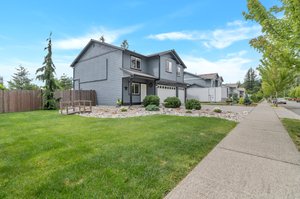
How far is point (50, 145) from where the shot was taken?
3994 millimetres

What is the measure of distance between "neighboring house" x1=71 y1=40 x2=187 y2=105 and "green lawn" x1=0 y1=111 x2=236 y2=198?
10.4 metres

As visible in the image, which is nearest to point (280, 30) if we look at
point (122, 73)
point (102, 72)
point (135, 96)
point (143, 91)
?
point (122, 73)

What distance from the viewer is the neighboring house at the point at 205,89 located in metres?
29.8

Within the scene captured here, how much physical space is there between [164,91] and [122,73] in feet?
20.7

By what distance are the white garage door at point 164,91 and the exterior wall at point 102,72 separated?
509 centimetres

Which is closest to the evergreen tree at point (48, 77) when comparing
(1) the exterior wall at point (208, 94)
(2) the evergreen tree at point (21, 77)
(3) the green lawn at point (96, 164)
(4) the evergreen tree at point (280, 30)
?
(3) the green lawn at point (96, 164)

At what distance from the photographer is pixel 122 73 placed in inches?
594

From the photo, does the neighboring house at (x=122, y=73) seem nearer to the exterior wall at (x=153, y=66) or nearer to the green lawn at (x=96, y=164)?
the exterior wall at (x=153, y=66)

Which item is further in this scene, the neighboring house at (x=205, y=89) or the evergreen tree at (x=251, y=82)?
the evergreen tree at (x=251, y=82)

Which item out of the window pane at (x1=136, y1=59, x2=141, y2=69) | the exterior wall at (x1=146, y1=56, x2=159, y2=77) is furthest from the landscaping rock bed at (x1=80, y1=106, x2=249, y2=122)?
the exterior wall at (x1=146, y1=56, x2=159, y2=77)

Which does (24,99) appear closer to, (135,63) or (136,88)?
(136,88)

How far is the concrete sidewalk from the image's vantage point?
2225 mm

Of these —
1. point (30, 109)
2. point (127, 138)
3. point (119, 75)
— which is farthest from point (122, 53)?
point (127, 138)

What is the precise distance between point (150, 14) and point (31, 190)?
51.0 ft
